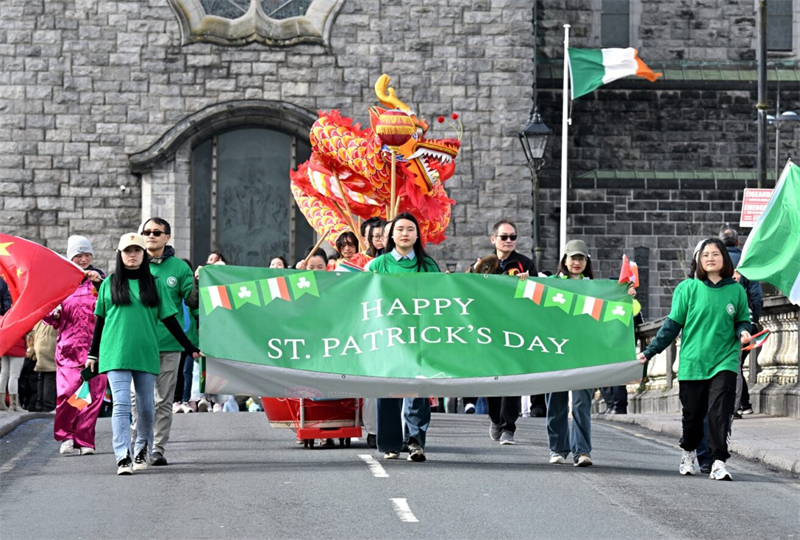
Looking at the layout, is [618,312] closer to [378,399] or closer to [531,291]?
[531,291]

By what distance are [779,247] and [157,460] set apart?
5655 millimetres

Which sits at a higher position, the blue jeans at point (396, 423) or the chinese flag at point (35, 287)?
the chinese flag at point (35, 287)

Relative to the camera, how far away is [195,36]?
28.2m

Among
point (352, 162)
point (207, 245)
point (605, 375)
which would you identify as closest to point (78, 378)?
point (605, 375)

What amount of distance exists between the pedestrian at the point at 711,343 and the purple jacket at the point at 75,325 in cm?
484

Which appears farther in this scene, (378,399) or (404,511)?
(378,399)

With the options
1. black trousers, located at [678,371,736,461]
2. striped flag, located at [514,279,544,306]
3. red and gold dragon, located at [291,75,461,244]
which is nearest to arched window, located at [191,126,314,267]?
red and gold dragon, located at [291,75,461,244]

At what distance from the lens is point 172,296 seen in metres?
12.7

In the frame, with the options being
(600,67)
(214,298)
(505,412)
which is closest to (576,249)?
(505,412)

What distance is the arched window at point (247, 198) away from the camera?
28.5m

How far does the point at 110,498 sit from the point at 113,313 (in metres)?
1.97

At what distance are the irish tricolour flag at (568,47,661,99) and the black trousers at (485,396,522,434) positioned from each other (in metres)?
15.8

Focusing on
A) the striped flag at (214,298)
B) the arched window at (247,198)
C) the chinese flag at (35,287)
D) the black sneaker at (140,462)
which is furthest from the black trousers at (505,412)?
the arched window at (247,198)

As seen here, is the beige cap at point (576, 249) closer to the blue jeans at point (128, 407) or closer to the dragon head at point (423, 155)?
the blue jeans at point (128, 407)
